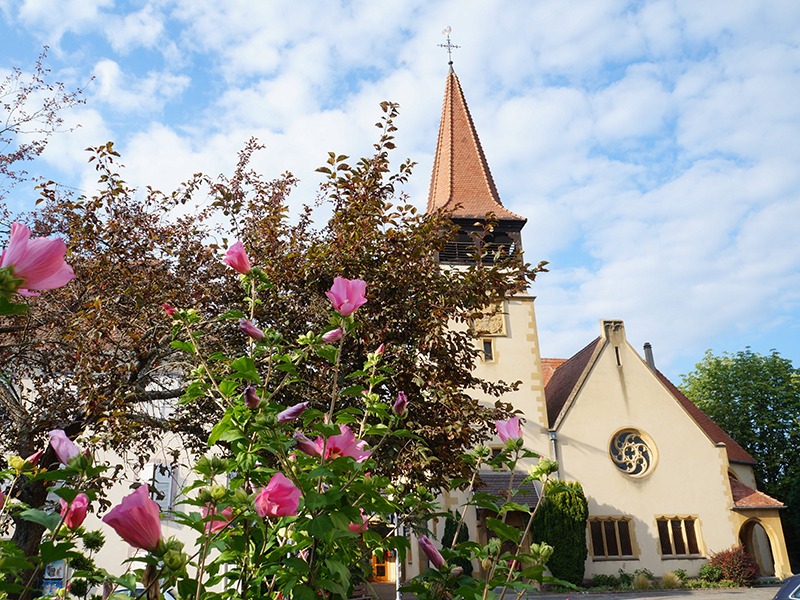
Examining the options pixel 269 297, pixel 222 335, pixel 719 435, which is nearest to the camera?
pixel 269 297

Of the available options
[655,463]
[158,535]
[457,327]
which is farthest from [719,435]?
[158,535]

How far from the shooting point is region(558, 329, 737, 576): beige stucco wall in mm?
23703

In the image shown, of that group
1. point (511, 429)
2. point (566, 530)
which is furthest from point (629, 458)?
point (511, 429)

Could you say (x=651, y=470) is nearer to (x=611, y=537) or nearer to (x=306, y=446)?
(x=611, y=537)

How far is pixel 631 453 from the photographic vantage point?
983 inches

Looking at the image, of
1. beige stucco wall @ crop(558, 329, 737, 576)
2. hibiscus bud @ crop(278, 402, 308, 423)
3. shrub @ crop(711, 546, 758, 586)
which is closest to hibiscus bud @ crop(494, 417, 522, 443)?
hibiscus bud @ crop(278, 402, 308, 423)

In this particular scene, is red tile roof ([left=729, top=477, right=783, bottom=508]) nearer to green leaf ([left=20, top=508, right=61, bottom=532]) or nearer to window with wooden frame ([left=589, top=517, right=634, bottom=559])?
window with wooden frame ([left=589, top=517, right=634, bottom=559])

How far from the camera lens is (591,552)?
22969mm

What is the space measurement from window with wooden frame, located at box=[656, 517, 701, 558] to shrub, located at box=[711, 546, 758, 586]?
2.60ft

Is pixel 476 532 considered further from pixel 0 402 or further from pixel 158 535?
pixel 158 535

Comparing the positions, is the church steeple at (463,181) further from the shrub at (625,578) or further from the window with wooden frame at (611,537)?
the shrub at (625,578)

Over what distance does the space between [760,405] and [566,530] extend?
70.4 feet

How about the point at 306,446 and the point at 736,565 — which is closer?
the point at 306,446

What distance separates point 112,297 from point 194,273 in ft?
3.80
